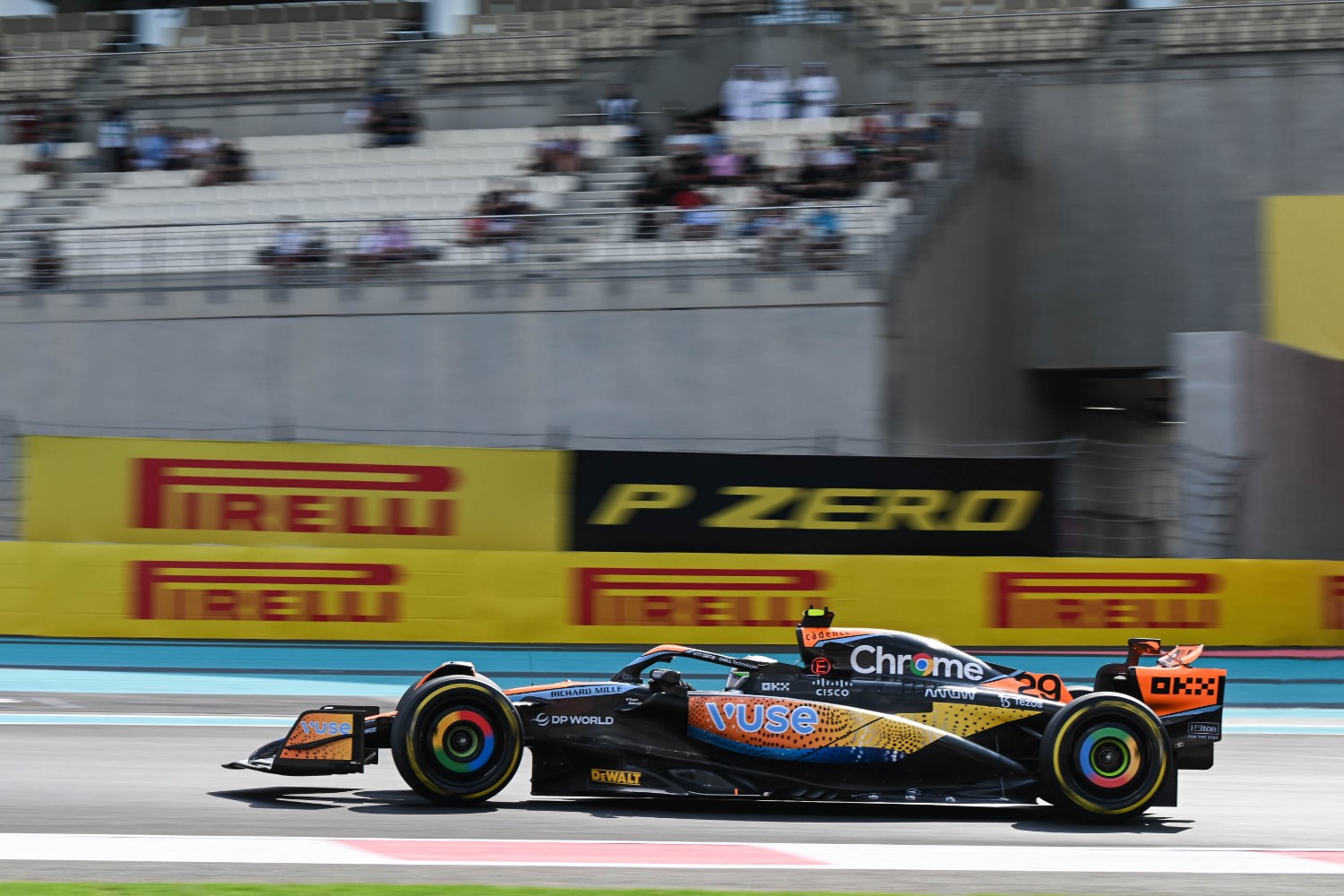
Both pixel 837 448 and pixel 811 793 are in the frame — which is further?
pixel 837 448

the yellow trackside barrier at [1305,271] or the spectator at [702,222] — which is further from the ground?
the spectator at [702,222]

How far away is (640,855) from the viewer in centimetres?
631

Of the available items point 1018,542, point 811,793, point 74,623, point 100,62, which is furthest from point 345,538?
point 100,62

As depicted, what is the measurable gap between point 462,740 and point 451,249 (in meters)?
11.6

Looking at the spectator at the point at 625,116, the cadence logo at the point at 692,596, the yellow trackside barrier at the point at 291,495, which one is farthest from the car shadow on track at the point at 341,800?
the spectator at the point at 625,116

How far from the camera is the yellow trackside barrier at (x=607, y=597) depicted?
12812 millimetres

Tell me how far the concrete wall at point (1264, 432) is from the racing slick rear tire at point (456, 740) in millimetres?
9456

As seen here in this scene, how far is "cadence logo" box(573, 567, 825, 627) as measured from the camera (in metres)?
13.1

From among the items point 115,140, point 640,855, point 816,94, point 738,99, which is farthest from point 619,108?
point 640,855

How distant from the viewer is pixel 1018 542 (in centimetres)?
1362

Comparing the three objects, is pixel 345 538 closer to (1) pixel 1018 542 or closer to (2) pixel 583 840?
(1) pixel 1018 542

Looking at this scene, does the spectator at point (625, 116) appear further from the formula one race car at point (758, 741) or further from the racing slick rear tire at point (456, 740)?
the racing slick rear tire at point (456, 740)

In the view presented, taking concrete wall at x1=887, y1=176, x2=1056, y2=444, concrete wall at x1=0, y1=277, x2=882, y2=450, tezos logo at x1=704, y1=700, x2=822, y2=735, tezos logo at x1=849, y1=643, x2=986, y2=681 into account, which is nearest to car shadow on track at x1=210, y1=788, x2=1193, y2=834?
tezos logo at x1=704, y1=700, x2=822, y2=735

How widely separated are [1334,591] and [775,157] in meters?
8.41
